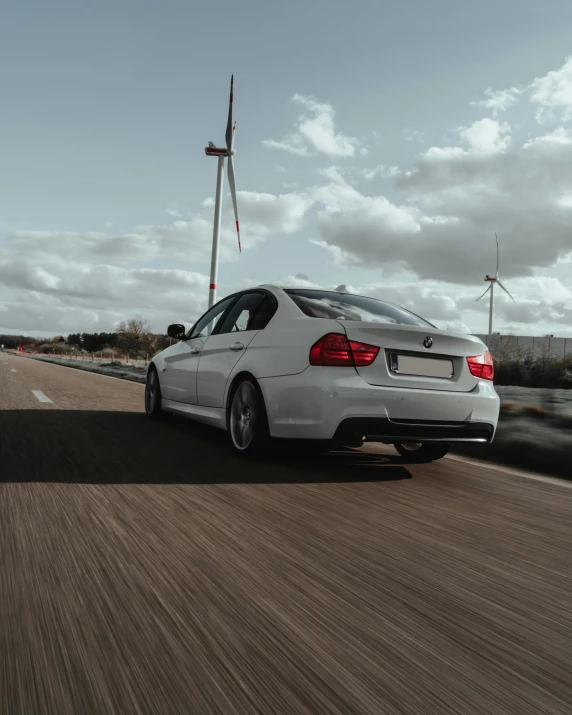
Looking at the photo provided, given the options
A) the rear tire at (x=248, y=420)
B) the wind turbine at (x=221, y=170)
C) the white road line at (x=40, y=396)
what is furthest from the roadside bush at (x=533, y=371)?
the rear tire at (x=248, y=420)

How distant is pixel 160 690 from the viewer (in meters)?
1.82

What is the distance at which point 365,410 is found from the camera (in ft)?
15.6

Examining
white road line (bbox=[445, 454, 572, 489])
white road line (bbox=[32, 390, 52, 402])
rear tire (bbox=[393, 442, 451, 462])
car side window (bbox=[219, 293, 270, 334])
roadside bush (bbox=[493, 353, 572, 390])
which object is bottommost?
white road line (bbox=[445, 454, 572, 489])

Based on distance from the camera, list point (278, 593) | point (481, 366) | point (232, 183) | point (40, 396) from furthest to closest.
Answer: point (232, 183)
point (40, 396)
point (481, 366)
point (278, 593)

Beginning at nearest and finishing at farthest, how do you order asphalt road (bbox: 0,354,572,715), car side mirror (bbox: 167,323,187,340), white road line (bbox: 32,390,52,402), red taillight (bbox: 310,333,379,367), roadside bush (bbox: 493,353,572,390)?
asphalt road (bbox: 0,354,572,715), red taillight (bbox: 310,333,379,367), car side mirror (bbox: 167,323,187,340), white road line (bbox: 32,390,52,402), roadside bush (bbox: 493,353,572,390)

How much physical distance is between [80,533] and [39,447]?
287cm

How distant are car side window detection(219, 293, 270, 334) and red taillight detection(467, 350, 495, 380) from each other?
1810 millimetres

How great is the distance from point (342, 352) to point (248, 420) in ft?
3.94

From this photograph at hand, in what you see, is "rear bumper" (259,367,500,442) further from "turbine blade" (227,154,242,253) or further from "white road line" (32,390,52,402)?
"turbine blade" (227,154,242,253)

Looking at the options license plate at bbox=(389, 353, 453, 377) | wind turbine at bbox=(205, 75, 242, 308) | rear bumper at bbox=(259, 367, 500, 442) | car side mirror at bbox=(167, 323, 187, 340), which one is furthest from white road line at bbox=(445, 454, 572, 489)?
wind turbine at bbox=(205, 75, 242, 308)

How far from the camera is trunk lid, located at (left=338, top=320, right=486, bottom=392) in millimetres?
4891

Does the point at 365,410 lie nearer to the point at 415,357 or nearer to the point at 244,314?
the point at 415,357

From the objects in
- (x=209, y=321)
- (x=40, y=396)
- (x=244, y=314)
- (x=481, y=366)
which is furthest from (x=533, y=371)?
(x=481, y=366)

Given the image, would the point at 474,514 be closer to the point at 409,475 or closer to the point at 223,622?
the point at 409,475
